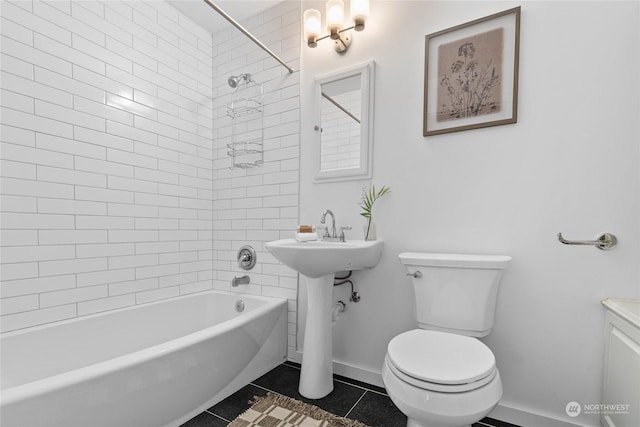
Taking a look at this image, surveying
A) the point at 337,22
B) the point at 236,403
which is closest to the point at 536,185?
the point at 337,22

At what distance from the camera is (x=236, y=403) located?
5.33 feet

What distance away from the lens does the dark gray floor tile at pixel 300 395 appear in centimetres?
161

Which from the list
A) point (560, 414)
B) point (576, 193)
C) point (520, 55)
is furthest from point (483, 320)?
point (520, 55)

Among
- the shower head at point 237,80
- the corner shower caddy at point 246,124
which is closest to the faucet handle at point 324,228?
the corner shower caddy at point 246,124

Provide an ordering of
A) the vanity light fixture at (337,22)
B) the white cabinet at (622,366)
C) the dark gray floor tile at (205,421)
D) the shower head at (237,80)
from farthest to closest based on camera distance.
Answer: the shower head at (237,80), the vanity light fixture at (337,22), the dark gray floor tile at (205,421), the white cabinet at (622,366)

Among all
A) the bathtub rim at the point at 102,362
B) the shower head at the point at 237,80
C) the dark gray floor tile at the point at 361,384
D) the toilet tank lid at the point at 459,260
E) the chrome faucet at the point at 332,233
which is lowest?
the dark gray floor tile at the point at 361,384

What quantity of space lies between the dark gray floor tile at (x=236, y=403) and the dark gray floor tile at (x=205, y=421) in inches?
1.2

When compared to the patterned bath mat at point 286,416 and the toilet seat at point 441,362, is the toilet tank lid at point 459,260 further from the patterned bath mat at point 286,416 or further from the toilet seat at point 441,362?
the patterned bath mat at point 286,416

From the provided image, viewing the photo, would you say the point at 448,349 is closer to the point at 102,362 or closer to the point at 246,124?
the point at 102,362

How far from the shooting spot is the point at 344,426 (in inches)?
56.3

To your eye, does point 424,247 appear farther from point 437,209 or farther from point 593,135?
point 593,135

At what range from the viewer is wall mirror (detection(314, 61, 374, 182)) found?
6.00 ft

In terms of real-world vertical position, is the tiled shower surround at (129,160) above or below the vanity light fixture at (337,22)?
below

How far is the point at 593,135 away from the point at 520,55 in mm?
490
